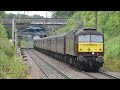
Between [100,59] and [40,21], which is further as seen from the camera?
[40,21]

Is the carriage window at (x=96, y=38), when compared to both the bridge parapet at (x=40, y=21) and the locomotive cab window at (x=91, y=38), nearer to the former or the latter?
the locomotive cab window at (x=91, y=38)

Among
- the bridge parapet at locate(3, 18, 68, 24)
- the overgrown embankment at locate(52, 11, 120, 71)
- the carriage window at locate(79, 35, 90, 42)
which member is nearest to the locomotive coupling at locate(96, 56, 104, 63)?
the carriage window at locate(79, 35, 90, 42)

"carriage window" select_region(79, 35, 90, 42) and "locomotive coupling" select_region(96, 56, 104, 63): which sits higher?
"carriage window" select_region(79, 35, 90, 42)

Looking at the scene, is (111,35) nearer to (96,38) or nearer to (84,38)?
(96,38)

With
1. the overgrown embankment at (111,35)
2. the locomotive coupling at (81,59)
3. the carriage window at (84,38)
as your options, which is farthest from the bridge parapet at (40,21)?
the locomotive coupling at (81,59)

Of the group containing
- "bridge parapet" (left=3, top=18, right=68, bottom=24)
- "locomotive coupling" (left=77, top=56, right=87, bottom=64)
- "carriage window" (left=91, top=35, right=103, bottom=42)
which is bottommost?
"locomotive coupling" (left=77, top=56, right=87, bottom=64)

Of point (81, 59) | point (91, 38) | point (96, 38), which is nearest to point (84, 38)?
point (91, 38)

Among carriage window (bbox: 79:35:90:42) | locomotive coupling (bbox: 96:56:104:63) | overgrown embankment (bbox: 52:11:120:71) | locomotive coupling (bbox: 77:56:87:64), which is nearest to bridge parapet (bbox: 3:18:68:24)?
overgrown embankment (bbox: 52:11:120:71)

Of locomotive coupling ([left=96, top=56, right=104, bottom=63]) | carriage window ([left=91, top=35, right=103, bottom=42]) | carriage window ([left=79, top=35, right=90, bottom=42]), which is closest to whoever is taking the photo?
locomotive coupling ([left=96, top=56, right=104, bottom=63])

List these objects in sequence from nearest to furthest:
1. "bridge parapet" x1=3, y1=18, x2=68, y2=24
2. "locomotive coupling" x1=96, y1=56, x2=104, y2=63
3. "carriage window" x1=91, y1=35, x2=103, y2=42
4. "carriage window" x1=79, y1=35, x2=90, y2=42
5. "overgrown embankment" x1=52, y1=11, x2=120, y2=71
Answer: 1. "locomotive coupling" x1=96, y1=56, x2=104, y2=63
2. "carriage window" x1=79, y1=35, x2=90, y2=42
3. "carriage window" x1=91, y1=35, x2=103, y2=42
4. "overgrown embankment" x1=52, y1=11, x2=120, y2=71
5. "bridge parapet" x1=3, y1=18, x2=68, y2=24

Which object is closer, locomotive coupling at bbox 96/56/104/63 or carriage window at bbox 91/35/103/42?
locomotive coupling at bbox 96/56/104/63

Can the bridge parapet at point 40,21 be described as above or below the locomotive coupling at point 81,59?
above

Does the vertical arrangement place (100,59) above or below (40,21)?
below

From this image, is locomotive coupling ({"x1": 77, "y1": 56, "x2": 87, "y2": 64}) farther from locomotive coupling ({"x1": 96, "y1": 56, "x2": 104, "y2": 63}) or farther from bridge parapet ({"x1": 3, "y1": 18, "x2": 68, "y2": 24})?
bridge parapet ({"x1": 3, "y1": 18, "x2": 68, "y2": 24})
